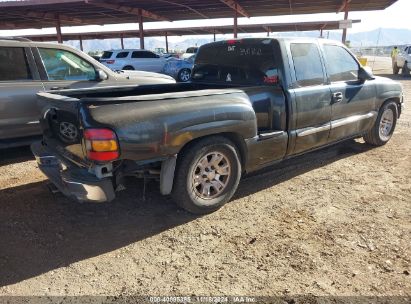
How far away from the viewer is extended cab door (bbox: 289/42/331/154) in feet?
14.3

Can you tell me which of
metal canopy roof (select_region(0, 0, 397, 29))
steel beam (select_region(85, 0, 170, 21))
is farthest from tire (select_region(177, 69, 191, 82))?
steel beam (select_region(85, 0, 170, 21))

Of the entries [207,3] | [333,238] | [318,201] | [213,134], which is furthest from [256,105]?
[207,3]

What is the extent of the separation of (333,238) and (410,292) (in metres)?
0.82

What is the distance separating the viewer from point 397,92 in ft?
19.8

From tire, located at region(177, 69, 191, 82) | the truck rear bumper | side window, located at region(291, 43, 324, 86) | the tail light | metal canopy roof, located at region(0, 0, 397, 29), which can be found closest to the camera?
the tail light

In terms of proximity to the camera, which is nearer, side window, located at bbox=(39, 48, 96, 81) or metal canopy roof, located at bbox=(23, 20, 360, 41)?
side window, located at bbox=(39, 48, 96, 81)

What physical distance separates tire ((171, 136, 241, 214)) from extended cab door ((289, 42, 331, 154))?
104 centimetres

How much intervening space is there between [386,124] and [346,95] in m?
1.71

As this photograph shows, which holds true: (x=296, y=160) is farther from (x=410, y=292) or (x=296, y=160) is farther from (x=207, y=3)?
(x=207, y=3)

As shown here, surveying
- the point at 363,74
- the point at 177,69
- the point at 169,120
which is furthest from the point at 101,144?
the point at 177,69

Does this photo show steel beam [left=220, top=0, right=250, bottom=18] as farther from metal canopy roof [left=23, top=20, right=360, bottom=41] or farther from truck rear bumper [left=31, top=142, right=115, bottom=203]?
truck rear bumper [left=31, top=142, right=115, bottom=203]

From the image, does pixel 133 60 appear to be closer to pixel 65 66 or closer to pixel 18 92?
pixel 65 66

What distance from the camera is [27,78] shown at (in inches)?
215

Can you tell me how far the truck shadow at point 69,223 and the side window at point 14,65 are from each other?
1820 mm
